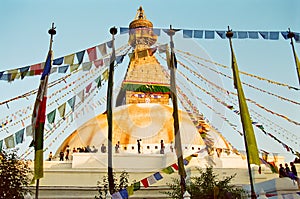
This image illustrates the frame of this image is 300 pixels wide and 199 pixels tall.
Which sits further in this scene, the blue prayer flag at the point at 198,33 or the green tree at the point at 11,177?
the blue prayer flag at the point at 198,33

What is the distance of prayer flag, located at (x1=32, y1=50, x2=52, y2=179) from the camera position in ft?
33.6

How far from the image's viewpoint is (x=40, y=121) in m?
10.8

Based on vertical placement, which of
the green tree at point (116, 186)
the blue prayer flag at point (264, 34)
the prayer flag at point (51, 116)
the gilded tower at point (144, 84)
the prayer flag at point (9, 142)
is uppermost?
the gilded tower at point (144, 84)

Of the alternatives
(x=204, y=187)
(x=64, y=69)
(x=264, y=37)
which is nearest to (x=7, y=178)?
(x=64, y=69)

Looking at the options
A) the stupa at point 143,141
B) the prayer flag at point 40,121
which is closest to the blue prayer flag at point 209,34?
the stupa at point 143,141

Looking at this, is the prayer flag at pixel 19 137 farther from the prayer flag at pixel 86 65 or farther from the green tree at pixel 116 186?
the green tree at pixel 116 186

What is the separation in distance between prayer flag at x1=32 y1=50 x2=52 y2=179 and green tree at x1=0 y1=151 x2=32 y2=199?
1.07 meters

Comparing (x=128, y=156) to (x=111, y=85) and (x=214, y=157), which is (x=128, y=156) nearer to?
(x=214, y=157)

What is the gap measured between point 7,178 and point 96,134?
931cm

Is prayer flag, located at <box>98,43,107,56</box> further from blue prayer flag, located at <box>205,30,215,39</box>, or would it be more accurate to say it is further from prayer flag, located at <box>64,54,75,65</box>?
blue prayer flag, located at <box>205,30,215,39</box>

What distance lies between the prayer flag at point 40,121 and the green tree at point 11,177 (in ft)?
3.52

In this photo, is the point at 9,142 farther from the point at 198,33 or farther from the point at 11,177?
the point at 198,33

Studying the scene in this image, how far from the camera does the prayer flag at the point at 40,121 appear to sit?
1023 centimetres

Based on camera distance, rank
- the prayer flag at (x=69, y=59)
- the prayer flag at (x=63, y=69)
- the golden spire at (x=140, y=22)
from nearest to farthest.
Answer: the prayer flag at (x=69, y=59) → the prayer flag at (x=63, y=69) → the golden spire at (x=140, y=22)
